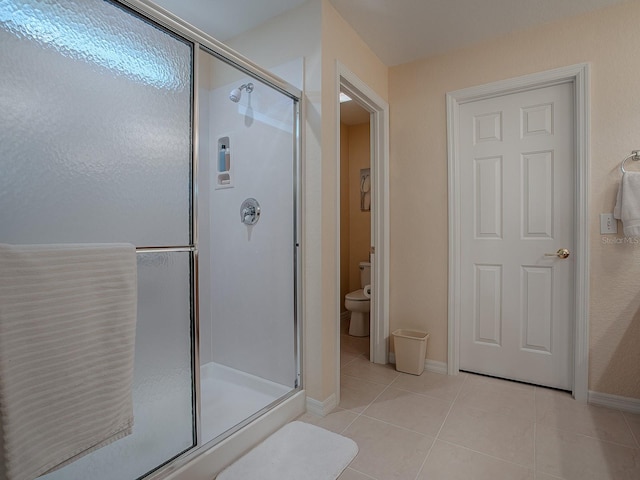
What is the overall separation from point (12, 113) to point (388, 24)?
2094mm

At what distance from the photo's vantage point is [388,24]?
86.4 inches

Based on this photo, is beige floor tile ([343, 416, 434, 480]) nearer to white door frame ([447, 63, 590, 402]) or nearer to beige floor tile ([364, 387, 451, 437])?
beige floor tile ([364, 387, 451, 437])

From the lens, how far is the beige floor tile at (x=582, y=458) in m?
1.48

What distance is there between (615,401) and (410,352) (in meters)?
1.24

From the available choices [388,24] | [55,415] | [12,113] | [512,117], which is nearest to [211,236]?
[12,113]

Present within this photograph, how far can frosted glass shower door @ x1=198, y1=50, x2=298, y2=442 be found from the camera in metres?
2.10

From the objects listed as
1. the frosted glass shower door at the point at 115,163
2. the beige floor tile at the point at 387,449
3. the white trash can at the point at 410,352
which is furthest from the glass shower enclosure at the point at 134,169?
the white trash can at the point at 410,352

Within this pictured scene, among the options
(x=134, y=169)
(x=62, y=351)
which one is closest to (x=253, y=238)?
(x=134, y=169)

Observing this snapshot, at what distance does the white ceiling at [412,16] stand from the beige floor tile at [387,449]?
97.5 inches

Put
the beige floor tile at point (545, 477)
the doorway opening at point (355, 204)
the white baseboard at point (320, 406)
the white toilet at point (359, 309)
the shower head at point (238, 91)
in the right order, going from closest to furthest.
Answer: the beige floor tile at point (545, 477), the white baseboard at point (320, 406), the shower head at point (238, 91), the white toilet at point (359, 309), the doorway opening at point (355, 204)

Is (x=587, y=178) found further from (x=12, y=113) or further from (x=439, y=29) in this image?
(x=12, y=113)

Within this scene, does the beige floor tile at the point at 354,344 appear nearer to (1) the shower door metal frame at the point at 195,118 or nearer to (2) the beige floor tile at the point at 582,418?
(1) the shower door metal frame at the point at 195,118

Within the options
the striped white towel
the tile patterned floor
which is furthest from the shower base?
the striped white towel

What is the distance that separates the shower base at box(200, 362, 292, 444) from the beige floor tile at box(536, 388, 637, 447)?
1570 millimetres
